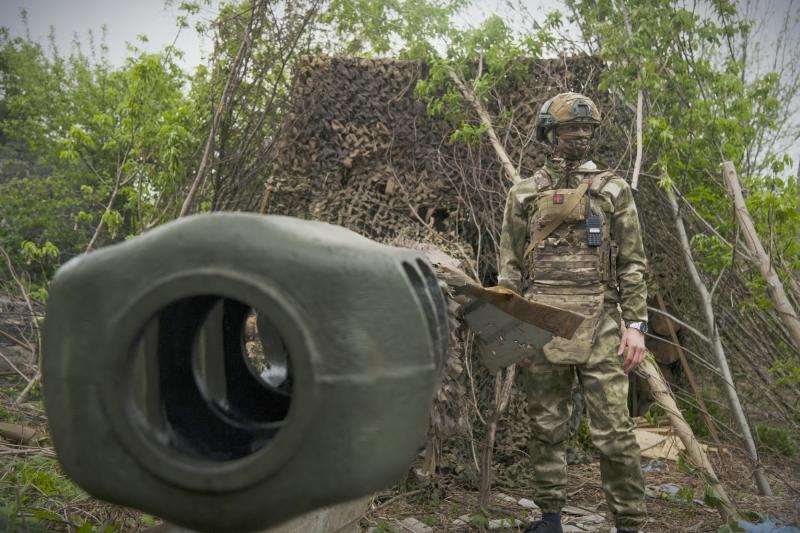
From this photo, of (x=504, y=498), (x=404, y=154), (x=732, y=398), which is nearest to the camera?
(x=732, y=398)

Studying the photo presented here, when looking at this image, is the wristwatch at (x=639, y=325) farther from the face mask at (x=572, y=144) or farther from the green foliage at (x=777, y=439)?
the green foliage at (x=777, y=439)

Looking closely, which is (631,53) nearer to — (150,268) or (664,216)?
(664,216)

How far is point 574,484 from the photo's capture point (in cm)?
507

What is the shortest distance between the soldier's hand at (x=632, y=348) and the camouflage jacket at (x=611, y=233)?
88 mm

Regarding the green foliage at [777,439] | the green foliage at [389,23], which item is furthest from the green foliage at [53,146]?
the green foliage at [777,439]

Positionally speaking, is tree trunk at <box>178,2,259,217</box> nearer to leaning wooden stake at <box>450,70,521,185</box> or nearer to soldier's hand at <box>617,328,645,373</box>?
leaning wooden stake at <box>450,70,521,185</box>

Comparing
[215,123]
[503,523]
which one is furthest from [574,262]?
[215,123]

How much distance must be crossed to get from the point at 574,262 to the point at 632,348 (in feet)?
1.71

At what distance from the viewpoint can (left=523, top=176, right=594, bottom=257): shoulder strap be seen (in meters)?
3.64

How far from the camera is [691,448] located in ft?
13.0

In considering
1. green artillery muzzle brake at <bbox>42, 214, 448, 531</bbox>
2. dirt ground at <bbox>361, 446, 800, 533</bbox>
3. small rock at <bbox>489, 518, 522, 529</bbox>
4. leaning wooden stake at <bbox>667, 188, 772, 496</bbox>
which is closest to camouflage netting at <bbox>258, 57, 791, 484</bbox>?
dirt ground at <bbox>361, 446, 800, 533</bbox>

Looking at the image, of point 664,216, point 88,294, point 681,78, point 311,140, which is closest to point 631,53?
point 681,78

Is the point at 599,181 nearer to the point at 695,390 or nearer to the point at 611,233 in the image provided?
the point at 611,233

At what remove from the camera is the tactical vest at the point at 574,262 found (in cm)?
362
